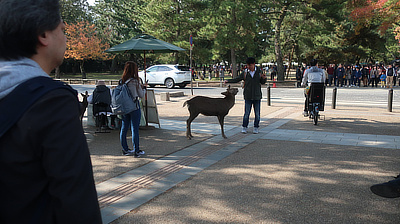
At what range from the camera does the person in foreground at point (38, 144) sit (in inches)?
44.0

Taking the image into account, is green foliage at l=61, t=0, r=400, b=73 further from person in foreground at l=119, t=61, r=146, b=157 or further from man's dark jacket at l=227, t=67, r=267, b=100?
person in foreground at l=119, t=61, r=146, b=157

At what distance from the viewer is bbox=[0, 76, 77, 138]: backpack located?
1096 millimetres

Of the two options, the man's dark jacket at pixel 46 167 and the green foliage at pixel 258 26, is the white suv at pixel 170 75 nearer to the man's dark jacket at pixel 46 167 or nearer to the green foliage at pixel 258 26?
the green foliage at pixel 258 26

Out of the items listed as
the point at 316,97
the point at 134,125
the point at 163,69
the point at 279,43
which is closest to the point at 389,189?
the point at 134,125

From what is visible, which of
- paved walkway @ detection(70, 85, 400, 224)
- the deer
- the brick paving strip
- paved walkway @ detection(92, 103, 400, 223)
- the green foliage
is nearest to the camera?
paved walkway @ detection(70, 85, 400, 224)

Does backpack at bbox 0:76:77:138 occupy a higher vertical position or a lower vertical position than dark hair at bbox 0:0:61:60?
→ lower

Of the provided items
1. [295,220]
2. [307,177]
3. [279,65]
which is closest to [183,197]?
[295,220]

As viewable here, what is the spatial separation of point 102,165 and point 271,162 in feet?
9.61

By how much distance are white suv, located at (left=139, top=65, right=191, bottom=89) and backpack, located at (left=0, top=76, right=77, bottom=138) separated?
22.3 metres

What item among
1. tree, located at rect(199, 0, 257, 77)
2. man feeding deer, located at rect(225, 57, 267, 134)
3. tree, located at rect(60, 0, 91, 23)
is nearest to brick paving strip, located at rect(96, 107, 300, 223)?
man feeding deer, located at rect(225, 57, 267, 134)

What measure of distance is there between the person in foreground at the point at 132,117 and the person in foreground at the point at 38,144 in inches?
188

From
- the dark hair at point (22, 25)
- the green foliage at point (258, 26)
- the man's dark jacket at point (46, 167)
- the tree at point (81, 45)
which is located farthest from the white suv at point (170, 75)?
the man's dark jacket at point (46, 167)

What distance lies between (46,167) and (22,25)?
1.77 feet

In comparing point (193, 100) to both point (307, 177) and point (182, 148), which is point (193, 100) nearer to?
point (182, 148)
